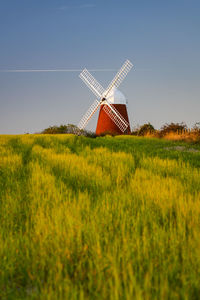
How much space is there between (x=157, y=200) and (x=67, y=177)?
1.96 metres

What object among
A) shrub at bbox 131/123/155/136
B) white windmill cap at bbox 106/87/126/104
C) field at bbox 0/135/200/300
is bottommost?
field at bbox 0/135/200/300

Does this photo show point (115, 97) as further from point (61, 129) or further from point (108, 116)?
point (61, 129)

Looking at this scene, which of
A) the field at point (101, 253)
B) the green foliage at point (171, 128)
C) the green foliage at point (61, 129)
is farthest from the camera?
the green foliage at point (61, 129)

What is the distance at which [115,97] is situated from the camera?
28406 millimetres

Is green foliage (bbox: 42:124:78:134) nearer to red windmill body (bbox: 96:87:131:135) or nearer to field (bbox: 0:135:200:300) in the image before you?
red windmill body (bbox: 96:87:131:135)

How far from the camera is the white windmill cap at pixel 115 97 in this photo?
28.2m

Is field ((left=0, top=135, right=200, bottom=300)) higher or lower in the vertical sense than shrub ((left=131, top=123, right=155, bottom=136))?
lower

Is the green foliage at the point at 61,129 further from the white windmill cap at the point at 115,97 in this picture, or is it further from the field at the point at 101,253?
the field at the point at 101,253

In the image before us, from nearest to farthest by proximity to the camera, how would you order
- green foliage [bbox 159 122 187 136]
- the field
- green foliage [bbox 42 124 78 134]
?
the field < green foliage [bbox 159 122 187 136] < green foliage [bbox 42 124 78 134]

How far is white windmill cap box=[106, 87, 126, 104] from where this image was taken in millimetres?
28156

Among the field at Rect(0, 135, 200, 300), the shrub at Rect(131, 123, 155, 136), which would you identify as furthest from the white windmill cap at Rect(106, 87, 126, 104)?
the field at Rect(0, 135, 200, 300)

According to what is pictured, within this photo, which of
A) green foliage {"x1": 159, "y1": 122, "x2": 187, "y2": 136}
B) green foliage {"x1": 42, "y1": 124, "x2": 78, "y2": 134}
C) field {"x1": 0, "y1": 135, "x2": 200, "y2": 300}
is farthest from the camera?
green foliage {"x1": 42, "y1": 124, "x2": 78, "y2": 134}

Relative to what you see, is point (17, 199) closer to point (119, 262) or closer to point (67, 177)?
point (67, 177)

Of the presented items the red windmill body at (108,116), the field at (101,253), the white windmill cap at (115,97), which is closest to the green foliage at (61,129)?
the red windmill body at (108,116)
